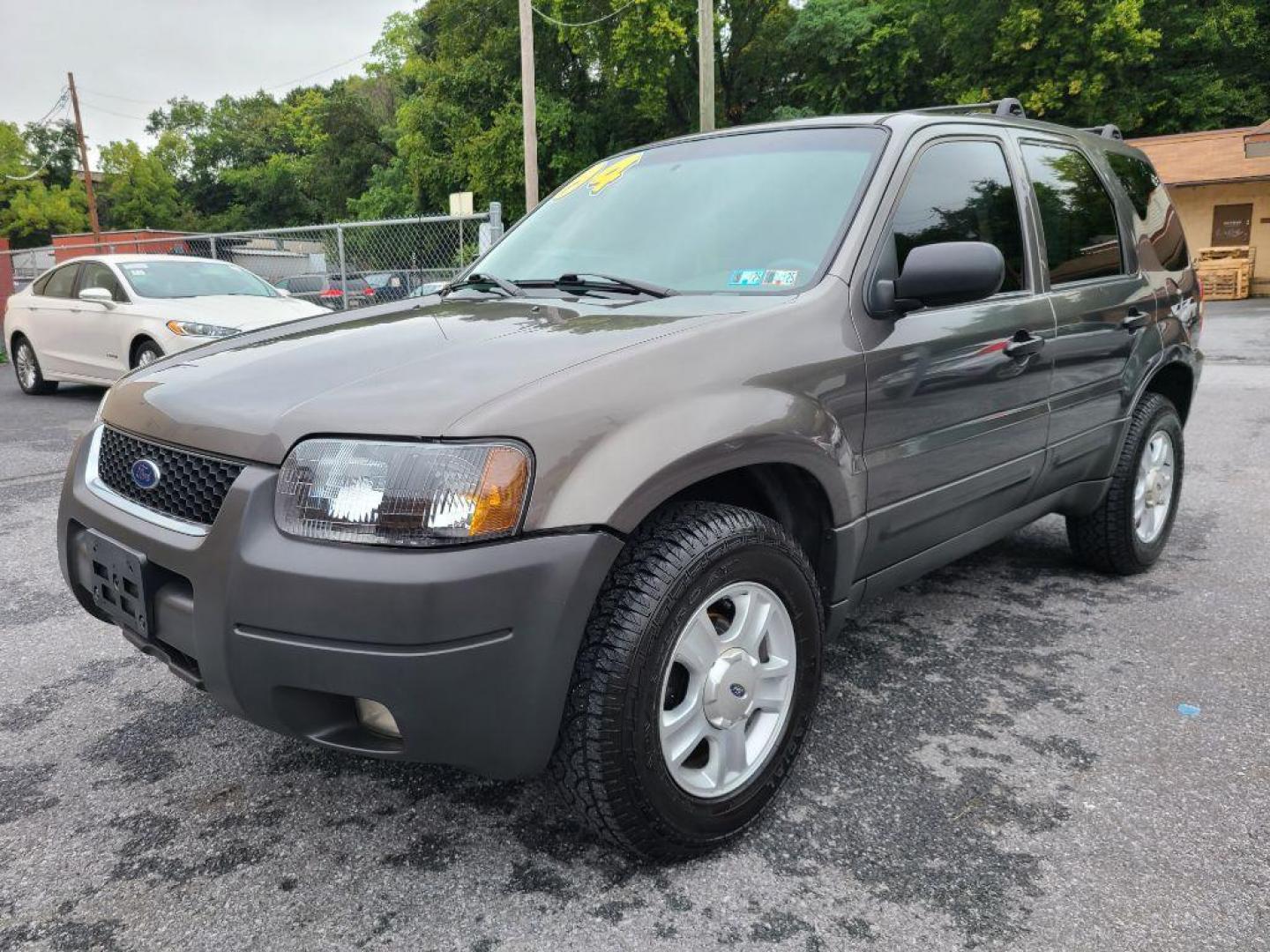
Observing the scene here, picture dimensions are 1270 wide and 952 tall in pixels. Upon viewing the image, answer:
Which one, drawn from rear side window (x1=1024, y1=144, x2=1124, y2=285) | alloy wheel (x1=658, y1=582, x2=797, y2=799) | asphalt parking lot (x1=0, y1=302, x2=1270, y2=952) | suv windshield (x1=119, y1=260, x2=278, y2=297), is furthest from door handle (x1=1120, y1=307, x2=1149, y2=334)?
suv windshield (x1=119, y1=260, x2=278, y2=297)

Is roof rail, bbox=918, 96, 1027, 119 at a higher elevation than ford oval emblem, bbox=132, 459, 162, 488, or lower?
higher

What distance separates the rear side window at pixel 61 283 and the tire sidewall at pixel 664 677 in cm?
1005

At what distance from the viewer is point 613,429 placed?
1.91 metres

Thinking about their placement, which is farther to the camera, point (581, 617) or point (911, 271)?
point (911, 271)

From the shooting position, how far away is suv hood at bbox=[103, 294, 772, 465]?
191 centimetres

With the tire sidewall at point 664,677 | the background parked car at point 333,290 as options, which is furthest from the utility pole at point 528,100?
the tire sidewall at point 664,677

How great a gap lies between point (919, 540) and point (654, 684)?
122 cm

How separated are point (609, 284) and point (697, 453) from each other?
3.00 feet

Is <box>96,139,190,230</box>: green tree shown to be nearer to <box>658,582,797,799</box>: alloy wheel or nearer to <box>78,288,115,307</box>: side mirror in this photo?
<box>78,288,115,307</box>: side mirror

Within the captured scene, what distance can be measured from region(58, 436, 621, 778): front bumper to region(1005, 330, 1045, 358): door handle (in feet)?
5.74

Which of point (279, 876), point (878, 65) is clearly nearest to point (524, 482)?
point (279, 876)

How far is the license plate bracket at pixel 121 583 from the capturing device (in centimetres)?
210

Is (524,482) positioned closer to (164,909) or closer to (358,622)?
(358,622)

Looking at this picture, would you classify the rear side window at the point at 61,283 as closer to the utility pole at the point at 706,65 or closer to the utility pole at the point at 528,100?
the utility pole at the point at 528,100
